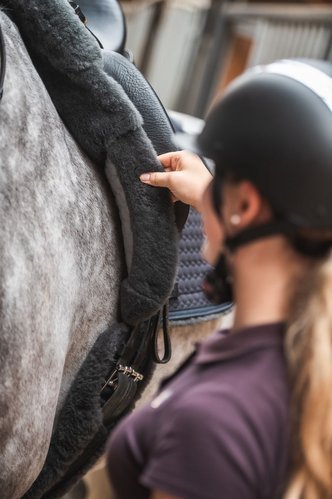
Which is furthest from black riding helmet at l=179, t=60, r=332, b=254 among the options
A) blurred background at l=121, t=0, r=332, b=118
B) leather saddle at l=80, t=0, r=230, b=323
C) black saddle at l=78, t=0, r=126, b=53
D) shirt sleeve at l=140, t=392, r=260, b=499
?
blurred background at l=121, t=0, r=332, b=118

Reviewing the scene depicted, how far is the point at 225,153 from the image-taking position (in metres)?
1.13

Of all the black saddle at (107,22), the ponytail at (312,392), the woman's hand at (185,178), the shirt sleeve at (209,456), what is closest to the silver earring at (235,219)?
the ponytail at (312,392)

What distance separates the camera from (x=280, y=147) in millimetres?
1086

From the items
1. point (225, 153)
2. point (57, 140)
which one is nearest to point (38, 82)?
point (57, 140)

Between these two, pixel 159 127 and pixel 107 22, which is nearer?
pixel 159 127

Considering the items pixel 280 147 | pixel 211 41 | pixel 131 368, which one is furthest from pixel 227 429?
pixel 211 41

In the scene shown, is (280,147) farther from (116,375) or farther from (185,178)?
(116,375)

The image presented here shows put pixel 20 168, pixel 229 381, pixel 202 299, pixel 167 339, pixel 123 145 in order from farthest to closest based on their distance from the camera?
pixel 202 299, pixel 167 339, pixel 123 145, pixel 20 168, pixel 229 381

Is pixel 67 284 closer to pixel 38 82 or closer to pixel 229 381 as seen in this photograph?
pixel 38 82

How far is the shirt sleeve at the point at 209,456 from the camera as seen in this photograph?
38.7 inches

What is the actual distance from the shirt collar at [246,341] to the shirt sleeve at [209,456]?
83 mm

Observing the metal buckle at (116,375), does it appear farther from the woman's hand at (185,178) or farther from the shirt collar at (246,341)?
the shirt collar at (246,341)

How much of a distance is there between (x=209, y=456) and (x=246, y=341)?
0.16m

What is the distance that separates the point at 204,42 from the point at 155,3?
119cm
